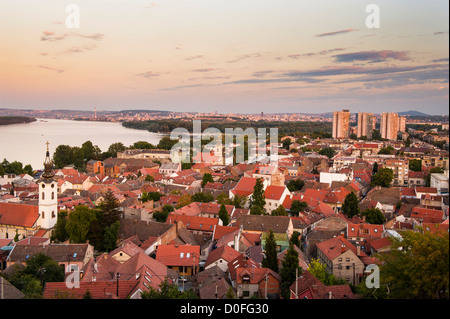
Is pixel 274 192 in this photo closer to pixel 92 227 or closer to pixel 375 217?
pixel 375 217

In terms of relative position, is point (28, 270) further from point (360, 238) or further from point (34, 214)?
point (360, 238)

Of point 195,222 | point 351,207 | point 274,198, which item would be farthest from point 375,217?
point 195,222

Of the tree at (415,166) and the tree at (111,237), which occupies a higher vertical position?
the tree at (415,166)

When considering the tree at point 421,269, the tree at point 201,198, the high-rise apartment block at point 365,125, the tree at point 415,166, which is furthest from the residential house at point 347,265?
the high-rise apartment block at point 365,125

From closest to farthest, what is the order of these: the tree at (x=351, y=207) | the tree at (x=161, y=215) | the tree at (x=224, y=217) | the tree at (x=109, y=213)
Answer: the tree at (x=109, y=213), the tree at (x=224, y=217), the tree at (x=161, y=215), the tree at (x=351, y=207)

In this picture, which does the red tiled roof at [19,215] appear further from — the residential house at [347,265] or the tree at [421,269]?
the tree at [421,269]
